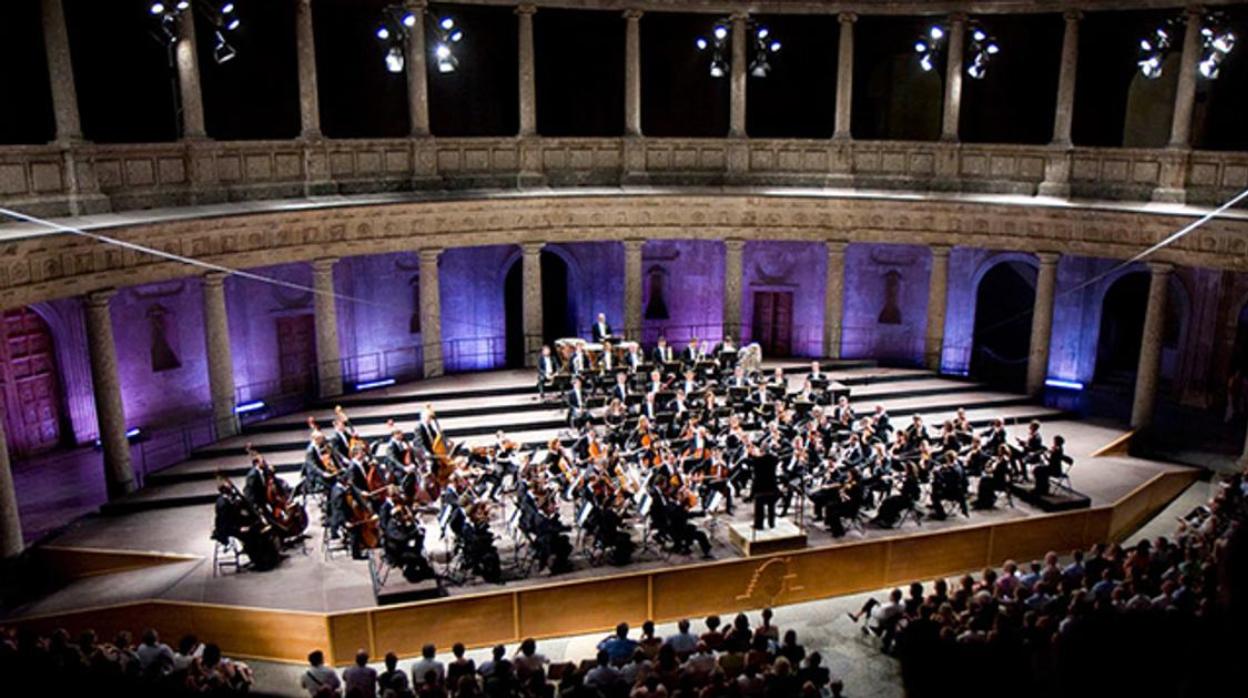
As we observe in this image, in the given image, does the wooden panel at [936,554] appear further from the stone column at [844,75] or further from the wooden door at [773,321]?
the stone column at [844,75]

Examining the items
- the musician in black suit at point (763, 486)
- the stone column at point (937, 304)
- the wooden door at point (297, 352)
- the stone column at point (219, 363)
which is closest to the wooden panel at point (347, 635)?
the musician in black suit at point (763, 486)

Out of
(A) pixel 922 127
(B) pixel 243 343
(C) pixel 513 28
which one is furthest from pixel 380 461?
(A) pixel 922 127

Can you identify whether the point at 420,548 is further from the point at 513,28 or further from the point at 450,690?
the point at 513,28

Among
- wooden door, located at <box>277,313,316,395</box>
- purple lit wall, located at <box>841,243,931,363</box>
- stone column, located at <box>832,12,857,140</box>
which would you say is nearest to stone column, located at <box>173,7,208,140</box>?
wooden door, located at <box>277,313,316,395</box>

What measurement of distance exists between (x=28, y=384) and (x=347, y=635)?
37.3 feet

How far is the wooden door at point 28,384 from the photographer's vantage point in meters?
20.7

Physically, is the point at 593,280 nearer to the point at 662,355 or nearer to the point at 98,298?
the point at 662,355

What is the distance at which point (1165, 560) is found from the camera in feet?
43.7

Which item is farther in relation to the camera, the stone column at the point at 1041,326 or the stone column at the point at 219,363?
the stone column at the point at 1041,326

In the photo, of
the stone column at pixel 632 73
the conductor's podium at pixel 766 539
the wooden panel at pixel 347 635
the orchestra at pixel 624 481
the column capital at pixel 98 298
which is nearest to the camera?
the wooden panel at pixel 347 635

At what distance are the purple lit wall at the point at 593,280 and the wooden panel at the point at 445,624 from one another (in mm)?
13489

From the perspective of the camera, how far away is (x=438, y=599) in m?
14.4

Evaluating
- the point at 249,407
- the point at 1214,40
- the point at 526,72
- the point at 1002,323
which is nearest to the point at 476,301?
the point at 526,72

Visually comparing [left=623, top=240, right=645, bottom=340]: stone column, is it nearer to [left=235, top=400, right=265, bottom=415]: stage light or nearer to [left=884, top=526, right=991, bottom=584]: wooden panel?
[left=235, top=400, right=265, bottom=415]: stage light
